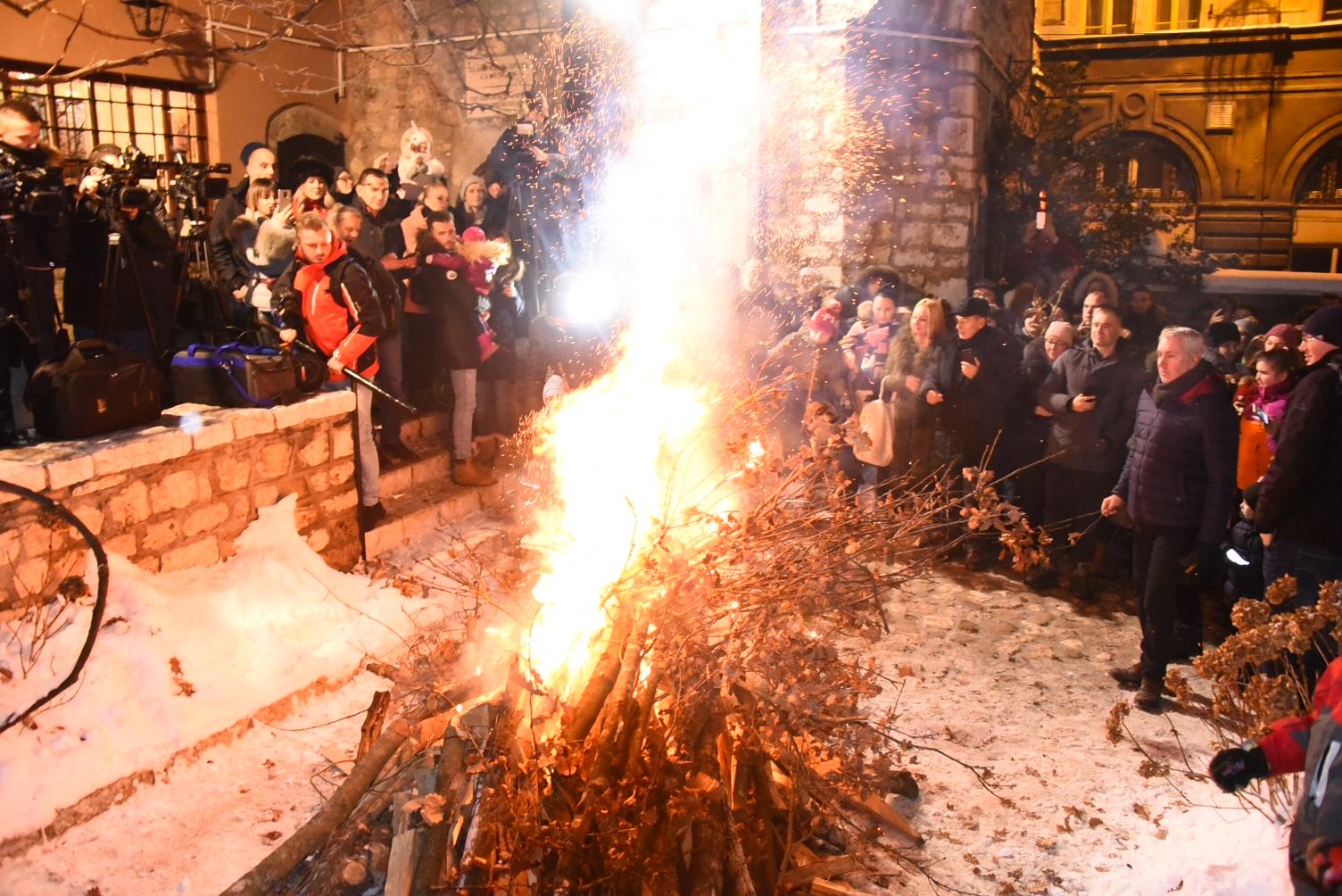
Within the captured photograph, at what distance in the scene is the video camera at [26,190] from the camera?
6156 mm

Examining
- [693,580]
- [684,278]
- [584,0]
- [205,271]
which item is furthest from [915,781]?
[584,0]

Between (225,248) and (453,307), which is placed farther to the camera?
(225,248)

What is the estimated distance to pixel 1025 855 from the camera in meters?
4.62

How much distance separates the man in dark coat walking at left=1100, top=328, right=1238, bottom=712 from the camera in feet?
19.1

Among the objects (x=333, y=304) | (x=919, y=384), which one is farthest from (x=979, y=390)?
(x=333, y=304)

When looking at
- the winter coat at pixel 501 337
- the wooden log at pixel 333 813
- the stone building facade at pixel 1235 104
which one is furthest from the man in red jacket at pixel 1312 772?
the stone building facade at pixel 1235 104

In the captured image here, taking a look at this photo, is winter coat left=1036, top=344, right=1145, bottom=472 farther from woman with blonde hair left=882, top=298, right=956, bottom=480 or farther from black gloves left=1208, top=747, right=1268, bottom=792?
black gloves left=1208, top=747, right=1268, bottom=792

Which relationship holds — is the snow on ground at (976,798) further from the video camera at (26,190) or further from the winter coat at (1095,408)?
the video camera at (26,190)

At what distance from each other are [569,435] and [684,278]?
567 centimetres

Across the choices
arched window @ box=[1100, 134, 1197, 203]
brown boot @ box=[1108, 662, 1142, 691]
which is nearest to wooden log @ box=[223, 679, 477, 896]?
brown boot @ box=[1108, 662, 1142, 691]

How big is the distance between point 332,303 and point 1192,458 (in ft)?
17.8

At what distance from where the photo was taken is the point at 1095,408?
24.6 ft

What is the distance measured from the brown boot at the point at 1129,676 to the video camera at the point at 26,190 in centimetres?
688

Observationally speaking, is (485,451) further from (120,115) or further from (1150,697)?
(120,115)
